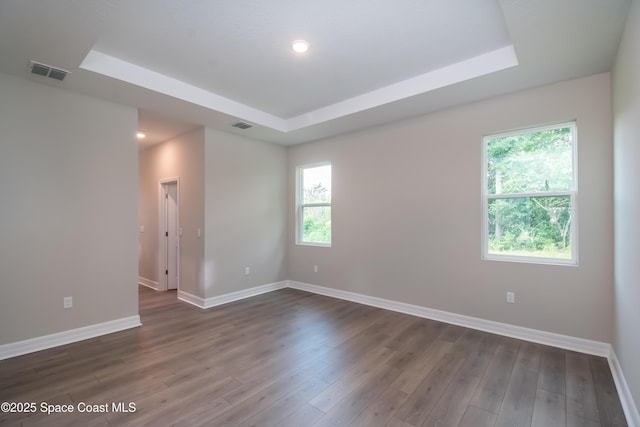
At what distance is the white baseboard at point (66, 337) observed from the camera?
9.16 ft

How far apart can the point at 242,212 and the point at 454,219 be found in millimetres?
3252

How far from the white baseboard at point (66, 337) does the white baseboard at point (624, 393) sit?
182 inches

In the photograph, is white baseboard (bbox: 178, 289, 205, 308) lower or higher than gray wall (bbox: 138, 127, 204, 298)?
lower

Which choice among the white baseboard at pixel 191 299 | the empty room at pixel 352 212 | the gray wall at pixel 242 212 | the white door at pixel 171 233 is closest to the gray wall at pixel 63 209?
the empty room at pixel 352 212

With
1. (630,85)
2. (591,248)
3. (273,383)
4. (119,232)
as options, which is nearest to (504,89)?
(630,85)

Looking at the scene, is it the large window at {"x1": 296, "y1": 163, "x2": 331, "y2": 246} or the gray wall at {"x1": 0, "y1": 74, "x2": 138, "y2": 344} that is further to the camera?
the large window at {"x1": 296, "y1": 163, "x2": 331, "y2": 246}

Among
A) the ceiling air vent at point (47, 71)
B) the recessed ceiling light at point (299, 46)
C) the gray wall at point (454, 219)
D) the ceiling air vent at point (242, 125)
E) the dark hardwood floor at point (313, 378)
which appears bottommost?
the dark hardwood floor at point (313, 378)

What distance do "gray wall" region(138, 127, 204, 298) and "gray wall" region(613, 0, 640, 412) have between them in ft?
15.1

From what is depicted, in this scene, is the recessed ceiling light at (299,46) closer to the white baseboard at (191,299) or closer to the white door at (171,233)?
the white baseboard at (191,299)

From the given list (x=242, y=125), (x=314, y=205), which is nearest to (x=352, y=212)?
(x=314, y=205)

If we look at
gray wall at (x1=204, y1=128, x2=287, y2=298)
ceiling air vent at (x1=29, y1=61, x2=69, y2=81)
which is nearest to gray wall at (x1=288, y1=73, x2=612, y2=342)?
gray wall at (x1=204, y1=128, x2=287, y2=298)

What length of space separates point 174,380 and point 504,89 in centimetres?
429

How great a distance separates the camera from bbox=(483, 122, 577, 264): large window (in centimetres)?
303

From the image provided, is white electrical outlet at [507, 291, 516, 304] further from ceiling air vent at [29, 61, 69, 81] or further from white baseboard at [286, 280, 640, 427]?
ceiling air vent at [29, 61, 69, 81]
